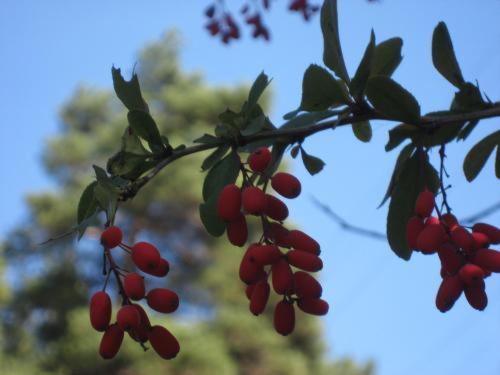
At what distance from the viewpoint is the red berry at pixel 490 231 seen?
886 millimetres

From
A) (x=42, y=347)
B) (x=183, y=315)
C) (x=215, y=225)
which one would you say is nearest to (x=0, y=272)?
(x=42, y=347)

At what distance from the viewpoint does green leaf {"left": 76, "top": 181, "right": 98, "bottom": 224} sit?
37.6 inches

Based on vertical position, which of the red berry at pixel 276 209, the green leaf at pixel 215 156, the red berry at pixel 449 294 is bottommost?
the red berry at pixel 449 294

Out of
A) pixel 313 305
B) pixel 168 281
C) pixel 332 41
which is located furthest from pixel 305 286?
pixel 168 281

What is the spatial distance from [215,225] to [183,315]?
1504cm

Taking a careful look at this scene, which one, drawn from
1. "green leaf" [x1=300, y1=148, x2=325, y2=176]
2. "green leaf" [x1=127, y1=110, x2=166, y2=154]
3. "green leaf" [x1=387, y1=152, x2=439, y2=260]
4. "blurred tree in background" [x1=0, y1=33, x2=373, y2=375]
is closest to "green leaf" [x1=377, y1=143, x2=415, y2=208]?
"green leaf" [x1=387, y1=152, x2=439, y2=260]

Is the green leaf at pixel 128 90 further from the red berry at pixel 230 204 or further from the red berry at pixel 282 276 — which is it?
the red berry at pixel 282 276

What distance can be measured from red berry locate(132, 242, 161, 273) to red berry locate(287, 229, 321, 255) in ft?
0.59

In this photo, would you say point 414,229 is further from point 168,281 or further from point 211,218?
point 168,281

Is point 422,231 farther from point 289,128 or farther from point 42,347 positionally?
point 42,347

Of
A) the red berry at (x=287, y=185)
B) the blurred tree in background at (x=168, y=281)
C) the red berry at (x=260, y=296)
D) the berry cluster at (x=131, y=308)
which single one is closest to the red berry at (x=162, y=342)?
the berry cluster at (x=131, y=308)

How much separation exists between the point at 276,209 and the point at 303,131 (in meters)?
0.11

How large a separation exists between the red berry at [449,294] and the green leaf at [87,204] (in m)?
0.49

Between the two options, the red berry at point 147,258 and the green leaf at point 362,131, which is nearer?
the red berry at point 147,258
